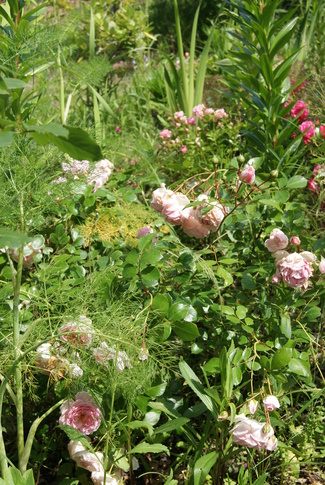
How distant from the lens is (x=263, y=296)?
76.6 inches

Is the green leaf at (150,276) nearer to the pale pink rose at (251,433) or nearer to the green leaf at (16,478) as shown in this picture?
the pale pink rose at (251,433)

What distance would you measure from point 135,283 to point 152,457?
62 centimetres

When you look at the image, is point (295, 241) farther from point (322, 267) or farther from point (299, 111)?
point (299, 111)

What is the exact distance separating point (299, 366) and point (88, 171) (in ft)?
3.61

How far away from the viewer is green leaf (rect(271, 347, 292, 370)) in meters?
1.67

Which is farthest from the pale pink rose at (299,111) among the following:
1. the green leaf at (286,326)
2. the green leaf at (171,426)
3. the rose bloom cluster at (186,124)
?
the green leaf at (171,426)

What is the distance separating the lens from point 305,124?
9.02ft

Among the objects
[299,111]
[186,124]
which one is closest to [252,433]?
[299,111]

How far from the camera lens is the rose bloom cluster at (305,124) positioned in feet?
8.64

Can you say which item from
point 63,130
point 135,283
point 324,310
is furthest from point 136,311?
point 63,130

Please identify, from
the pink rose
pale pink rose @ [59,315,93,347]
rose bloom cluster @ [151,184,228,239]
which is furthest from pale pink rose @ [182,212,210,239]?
the pink rose

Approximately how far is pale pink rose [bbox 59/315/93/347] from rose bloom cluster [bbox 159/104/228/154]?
1.88m

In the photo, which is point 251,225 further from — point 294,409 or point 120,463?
point 120,463

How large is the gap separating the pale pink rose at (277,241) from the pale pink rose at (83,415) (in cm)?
74
